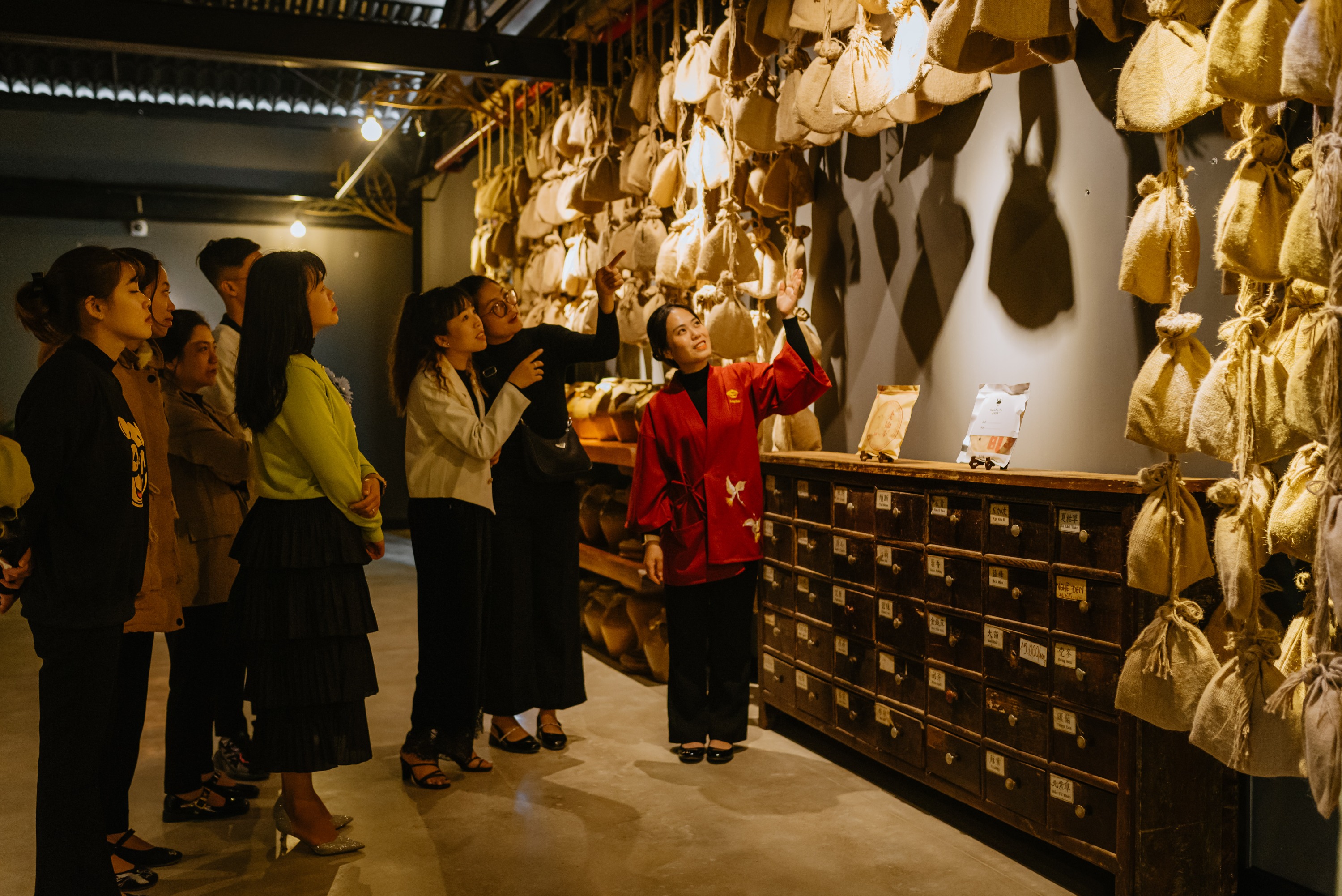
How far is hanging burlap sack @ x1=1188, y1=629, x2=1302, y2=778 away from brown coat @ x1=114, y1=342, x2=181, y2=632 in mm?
2399

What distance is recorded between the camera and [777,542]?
3801 mm

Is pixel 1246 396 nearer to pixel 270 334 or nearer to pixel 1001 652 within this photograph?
pixel 1001 652

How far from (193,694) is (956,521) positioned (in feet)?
7.40

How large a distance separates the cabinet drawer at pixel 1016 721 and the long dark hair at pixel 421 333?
1.88 meters

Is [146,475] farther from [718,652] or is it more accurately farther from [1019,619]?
[1019,619]

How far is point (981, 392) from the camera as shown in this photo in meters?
3.11

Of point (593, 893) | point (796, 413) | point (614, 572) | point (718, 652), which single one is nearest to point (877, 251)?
point (796, 413)

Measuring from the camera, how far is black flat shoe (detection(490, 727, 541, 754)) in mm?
3693

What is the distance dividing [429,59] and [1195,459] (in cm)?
428

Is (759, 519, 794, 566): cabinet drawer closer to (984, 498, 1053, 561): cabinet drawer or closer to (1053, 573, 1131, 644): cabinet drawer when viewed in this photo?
(984, 498, 1053, 561): cabinet drawer

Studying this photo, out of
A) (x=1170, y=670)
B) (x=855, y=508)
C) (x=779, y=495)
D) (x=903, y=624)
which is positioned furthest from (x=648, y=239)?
(x=1170, y=670)

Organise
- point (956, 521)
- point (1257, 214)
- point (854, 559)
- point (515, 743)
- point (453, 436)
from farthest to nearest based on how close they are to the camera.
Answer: point (515, 743), point (854, 559), point (453, 436), point (956, 521), point (1257, 214)

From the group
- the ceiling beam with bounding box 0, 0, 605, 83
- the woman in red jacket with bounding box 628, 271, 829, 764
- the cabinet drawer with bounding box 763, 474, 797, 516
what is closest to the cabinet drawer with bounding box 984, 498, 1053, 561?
the woman in red jacket with bounding box 628, 271, 829, 764

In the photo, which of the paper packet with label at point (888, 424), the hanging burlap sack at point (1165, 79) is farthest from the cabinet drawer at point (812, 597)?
the hanging burlap sack at point (1165, 79)
